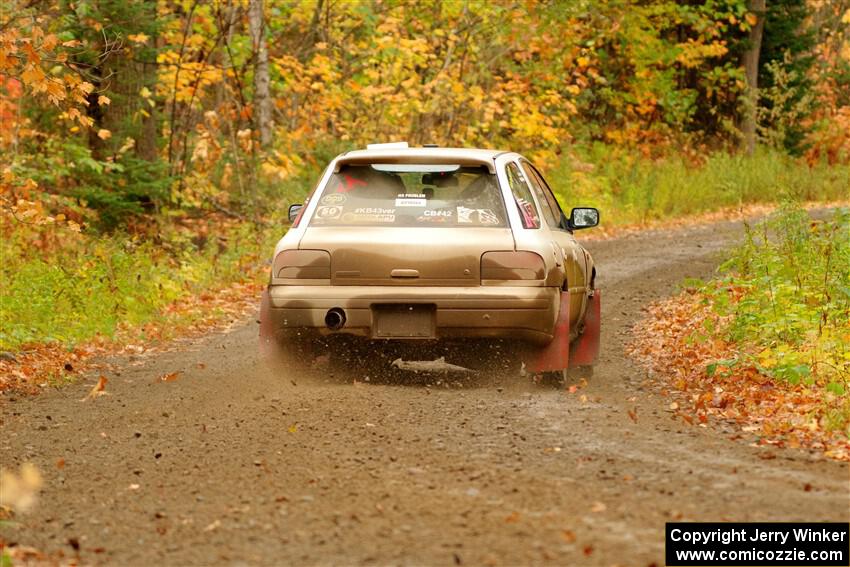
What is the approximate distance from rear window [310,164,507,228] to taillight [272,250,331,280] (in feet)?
1.27

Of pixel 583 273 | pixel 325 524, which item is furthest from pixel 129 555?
pixel 583 273

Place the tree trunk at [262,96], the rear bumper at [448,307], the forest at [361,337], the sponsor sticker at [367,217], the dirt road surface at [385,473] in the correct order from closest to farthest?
the dirt road surface at [385,473], the forest at [361,337], the rear bumper at [448,307], the sponsor sticker at [367,217], the tree trunk at [262,96]

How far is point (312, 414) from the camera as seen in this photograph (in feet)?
26.0

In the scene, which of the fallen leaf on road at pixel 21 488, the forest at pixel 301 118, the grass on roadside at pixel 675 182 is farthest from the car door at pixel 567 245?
the grass on roadside at pixel 675 182

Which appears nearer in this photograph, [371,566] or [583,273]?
[371,566]

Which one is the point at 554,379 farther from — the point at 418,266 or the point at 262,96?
the point at 262,96

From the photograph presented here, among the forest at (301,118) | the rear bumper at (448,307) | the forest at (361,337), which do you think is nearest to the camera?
the forest at (361,337)

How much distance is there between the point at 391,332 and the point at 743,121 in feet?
83.1

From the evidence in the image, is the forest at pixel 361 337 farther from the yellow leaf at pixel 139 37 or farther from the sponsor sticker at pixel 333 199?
the sponsor sticker at pixel 333 199

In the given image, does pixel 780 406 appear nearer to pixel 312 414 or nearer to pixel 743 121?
pixel 312 414

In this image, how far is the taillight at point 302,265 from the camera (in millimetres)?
8547

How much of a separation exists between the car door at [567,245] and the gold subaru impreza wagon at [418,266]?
0.22m

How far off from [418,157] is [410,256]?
887 mm

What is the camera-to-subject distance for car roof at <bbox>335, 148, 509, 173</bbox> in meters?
8.98
